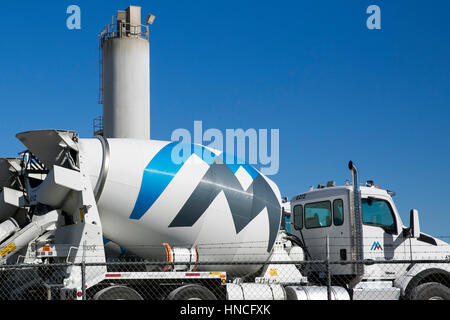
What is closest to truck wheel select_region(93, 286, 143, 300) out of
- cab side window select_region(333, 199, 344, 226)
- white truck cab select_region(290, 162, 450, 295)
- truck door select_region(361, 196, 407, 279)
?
white truck cab select_region(290, 162, 450, 295)

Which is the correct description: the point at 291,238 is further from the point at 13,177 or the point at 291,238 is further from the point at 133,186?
the point at 13,177

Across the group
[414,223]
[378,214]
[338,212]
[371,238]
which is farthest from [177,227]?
[414,223]

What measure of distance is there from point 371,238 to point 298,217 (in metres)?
2.00

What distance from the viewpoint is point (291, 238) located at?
14.7 m

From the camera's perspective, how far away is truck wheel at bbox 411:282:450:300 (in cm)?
1288

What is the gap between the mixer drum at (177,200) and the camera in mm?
11398

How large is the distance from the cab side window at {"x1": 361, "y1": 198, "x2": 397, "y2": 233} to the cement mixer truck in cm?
3

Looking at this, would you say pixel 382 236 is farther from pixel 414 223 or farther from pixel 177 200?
pixel 177 200

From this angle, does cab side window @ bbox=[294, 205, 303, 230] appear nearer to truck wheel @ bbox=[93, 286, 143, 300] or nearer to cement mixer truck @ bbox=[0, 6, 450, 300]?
cement mixer truck @ bbox=[0, 6, 450, 300]

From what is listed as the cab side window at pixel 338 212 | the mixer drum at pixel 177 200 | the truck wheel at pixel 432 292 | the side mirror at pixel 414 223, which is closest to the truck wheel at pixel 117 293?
the mixer drum at pixel 177 200

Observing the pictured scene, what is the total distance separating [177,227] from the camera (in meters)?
11.8

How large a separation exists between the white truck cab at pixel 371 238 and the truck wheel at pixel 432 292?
15.4 inches

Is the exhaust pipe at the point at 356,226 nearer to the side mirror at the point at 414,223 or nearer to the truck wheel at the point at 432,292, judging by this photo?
Result: the side mirror at the point at 414,223

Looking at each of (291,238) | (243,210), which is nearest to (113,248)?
(243,210)
